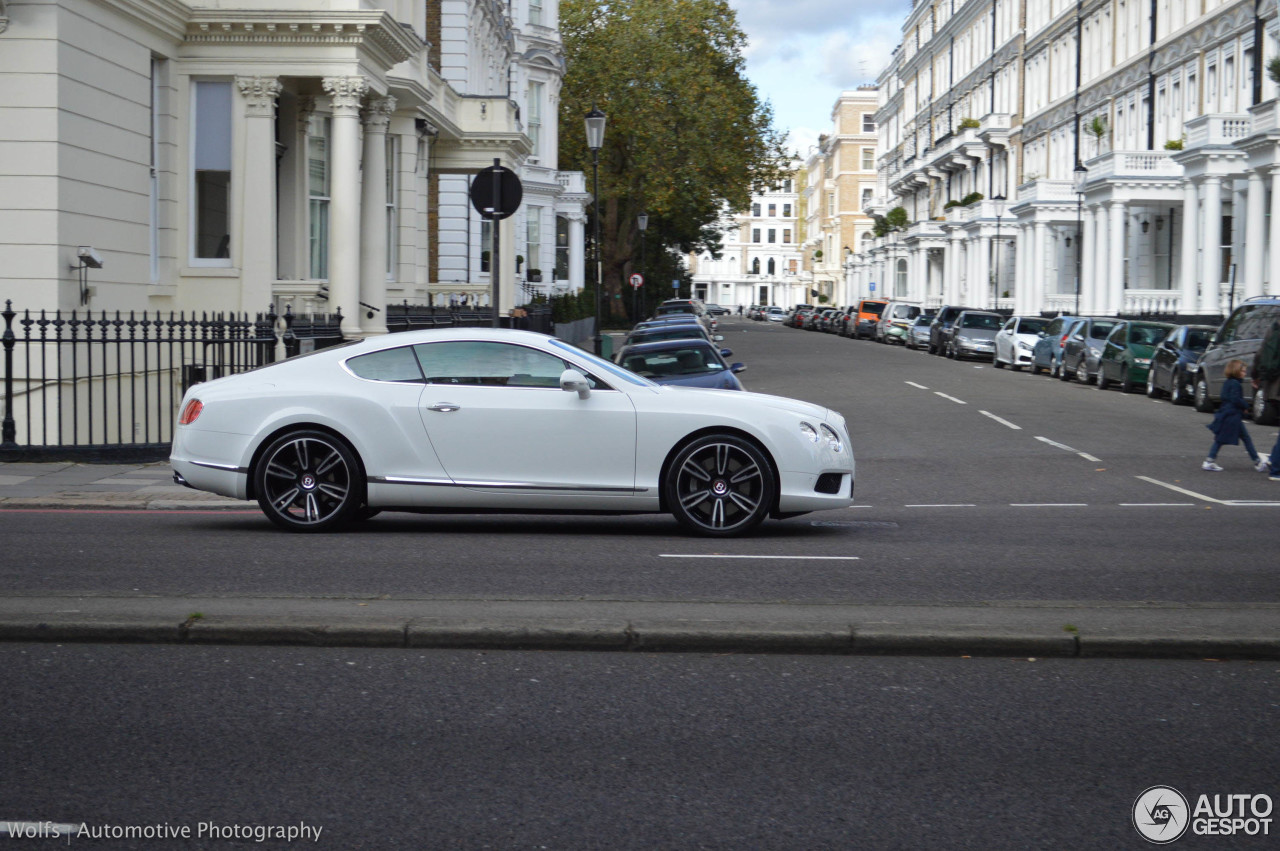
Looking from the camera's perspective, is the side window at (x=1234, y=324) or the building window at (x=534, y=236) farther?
the building window at (x=534, y=236)

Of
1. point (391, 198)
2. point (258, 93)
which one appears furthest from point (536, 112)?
point (258, 93)

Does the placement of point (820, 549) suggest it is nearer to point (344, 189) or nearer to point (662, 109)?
point (344, 189)

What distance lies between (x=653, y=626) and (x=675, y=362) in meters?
11.9

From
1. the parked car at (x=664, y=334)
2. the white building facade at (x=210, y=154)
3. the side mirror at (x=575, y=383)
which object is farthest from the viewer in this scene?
the parked car at (x=664, y=334)

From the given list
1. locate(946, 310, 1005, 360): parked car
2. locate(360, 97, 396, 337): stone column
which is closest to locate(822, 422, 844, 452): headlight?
locate(360, 97, 396, 337): stone column

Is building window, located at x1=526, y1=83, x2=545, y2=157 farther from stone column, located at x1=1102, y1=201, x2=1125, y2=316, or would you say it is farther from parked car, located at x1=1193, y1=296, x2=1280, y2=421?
parked car, located at x1=1193, y1=296, x2=1280, y2=421

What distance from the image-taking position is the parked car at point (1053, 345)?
36.4 metres

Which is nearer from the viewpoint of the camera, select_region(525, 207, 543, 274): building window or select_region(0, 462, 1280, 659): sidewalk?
select_region(0, 462, 1280, 659): sidewalk

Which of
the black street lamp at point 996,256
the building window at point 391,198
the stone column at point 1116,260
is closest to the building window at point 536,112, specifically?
the stone column at point 1116,260

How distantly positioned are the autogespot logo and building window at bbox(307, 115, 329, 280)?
21222 millimetres

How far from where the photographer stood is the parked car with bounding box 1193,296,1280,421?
914 inches

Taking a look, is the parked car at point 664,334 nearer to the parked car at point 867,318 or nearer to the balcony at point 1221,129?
the balcony at point 1221,129

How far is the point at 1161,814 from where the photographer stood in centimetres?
479

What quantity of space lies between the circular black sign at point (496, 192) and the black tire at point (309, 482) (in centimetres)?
453
